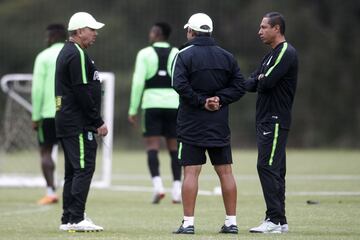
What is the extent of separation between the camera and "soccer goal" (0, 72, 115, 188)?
17484 millimetres

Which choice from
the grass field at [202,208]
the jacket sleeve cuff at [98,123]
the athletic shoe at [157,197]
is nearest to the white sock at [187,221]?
the grass field at [202,208]

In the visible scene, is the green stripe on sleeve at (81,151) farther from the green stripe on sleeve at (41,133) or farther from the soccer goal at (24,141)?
the soccer goal at (24,141)

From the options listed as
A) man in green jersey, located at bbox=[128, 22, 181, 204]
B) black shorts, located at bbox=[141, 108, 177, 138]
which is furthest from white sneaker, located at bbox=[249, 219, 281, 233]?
black shorts, located at bbox=[141, 108, 177, 138]

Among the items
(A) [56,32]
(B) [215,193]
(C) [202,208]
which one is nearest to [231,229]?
(C) [202,208]

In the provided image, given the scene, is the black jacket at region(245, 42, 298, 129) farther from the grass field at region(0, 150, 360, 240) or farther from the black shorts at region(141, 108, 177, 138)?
the black shorts at region(141, 108, 177, 138)

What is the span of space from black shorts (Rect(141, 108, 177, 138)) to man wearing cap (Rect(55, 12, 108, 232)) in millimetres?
3842

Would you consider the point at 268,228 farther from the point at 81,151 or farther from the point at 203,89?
the point at 81,151

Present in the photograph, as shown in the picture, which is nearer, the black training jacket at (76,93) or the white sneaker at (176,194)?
the black training jacket at (76,93)

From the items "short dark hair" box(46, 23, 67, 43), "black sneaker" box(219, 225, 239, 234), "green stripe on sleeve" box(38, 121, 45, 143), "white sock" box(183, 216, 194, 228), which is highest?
"short dark hair" box(46, 23, 67, 43)

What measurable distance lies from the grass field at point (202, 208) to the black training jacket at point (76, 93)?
3.53 feet

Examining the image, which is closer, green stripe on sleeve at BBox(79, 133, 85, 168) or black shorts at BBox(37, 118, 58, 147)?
green stripe on sleeve at BBox(79, 133, 85, 168)

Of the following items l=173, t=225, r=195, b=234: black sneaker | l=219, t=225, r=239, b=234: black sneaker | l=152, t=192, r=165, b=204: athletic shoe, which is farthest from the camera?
l=152, t=192, r=165, b=204: athletic shoe

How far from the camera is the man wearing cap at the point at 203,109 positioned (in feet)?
32.6

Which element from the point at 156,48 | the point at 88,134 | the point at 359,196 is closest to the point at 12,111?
the point at 156,48
